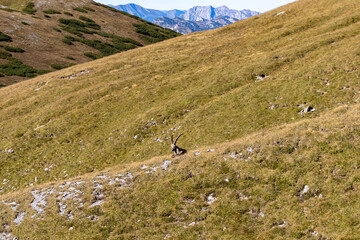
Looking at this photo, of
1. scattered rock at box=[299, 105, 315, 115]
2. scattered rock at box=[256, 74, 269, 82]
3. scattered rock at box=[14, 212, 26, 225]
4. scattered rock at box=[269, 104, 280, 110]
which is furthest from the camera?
scattered rock at box=[256, 74, 269, 82]

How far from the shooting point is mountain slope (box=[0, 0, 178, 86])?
92188 mm

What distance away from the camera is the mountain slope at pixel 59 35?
302 ft

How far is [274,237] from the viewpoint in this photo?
45.4 feet

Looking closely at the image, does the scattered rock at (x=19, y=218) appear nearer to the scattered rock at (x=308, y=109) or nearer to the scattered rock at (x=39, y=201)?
the scattered rock at (x=39, y=201)

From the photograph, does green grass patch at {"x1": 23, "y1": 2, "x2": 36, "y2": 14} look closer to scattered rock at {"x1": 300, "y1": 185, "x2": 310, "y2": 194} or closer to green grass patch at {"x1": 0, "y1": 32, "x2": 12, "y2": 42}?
green grass patch at {"x1": 0, "y1": 32, "x2": 12, "y2": 42}

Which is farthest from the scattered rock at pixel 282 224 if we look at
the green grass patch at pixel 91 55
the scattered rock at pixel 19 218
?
the green grass patch at pixel 91 55

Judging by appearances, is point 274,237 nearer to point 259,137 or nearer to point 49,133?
point 259,137

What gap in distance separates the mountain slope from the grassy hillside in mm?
36398

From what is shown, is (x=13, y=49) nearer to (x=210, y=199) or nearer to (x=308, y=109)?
(x=308, y=109)

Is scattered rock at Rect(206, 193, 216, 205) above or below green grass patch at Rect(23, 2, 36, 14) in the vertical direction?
below

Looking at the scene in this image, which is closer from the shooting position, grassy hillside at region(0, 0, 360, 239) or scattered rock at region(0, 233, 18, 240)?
grassy hillside at region(0, 0, 360, 239)

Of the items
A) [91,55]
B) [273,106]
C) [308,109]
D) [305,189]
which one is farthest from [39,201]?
[91,55]

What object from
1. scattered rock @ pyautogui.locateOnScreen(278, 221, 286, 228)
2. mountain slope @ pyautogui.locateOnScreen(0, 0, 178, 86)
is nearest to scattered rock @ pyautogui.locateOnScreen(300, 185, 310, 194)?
scattered rock @ pyautogui.locateOnScreen(278, 221, 286, 228)

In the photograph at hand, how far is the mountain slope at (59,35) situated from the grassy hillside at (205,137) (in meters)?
36.4
